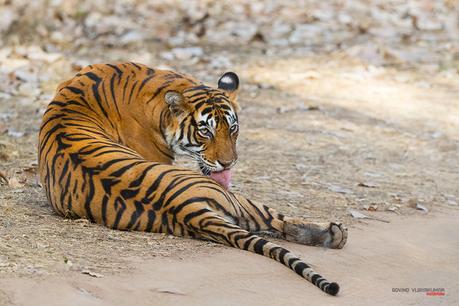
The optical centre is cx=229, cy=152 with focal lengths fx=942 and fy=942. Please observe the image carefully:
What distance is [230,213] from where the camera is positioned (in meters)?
5.21

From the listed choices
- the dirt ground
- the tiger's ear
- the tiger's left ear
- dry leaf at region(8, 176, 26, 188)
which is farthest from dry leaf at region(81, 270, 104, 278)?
dry leaf at region(8, 176, 26, 188)

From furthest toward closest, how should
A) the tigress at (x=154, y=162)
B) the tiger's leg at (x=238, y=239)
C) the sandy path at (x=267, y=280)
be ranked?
1. the tigress at (x=154, y=162)
2. the tiger's leg at (x=238, y=239)
3. the sandy path at (x=267, y=280)

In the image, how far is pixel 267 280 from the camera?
4559 millimetres

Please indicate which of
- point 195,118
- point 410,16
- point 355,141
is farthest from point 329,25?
point 195,118

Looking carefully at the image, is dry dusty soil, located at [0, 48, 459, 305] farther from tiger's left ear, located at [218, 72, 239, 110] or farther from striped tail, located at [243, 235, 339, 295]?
tiger's left ear, located at [218, 72, 239, 110]

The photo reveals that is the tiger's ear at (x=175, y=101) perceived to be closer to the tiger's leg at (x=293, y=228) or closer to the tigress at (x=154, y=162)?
the tigress at (x=154, y=162)

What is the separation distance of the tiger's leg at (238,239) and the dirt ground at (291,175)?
0.05 metres

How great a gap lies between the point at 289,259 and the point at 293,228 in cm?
64

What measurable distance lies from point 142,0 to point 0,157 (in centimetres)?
771

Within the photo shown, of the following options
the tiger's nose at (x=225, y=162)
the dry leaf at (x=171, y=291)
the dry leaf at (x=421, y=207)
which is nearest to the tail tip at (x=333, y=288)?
the dry leaf at (x=171, y=291)

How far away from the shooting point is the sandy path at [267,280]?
4.07 meters

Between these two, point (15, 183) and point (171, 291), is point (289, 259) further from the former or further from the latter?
point (15, 183)

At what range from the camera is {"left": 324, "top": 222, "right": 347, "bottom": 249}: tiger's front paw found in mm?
5305

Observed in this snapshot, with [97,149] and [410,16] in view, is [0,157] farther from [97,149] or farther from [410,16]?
[410,16]
